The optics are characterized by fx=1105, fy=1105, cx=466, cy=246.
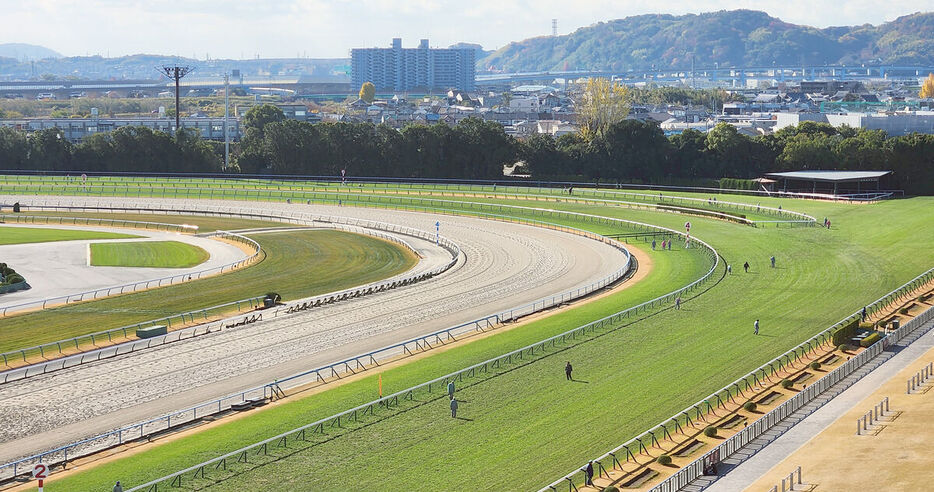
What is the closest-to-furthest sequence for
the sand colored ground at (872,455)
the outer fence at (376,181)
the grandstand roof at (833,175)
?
the sand colored ground at (872,455)
the grandstand roof at (833,175)
the outer fence at (376,181)

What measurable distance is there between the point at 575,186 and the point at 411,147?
1897 cm

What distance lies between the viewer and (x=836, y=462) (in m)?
31.4

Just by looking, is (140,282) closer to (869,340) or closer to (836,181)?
(869,340)

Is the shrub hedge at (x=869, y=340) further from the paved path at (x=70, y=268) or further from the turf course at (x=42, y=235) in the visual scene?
the turf course at (x=42, y=235)

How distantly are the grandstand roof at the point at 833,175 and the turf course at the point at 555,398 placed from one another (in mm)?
34536

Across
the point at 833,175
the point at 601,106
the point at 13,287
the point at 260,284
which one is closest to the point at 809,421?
the point at 260,284

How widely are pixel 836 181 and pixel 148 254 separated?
59553 mm

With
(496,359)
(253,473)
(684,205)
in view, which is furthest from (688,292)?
(684,205)

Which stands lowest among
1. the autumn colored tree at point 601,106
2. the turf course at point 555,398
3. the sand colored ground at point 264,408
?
the sand colored ground at point 264,408

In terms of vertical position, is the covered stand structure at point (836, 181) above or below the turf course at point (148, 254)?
above

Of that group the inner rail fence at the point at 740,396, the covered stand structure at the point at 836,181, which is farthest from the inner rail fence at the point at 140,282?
the covered stand structure at the point at 836,181

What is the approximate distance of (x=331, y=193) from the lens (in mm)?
102812

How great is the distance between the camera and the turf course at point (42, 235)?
74838 mm

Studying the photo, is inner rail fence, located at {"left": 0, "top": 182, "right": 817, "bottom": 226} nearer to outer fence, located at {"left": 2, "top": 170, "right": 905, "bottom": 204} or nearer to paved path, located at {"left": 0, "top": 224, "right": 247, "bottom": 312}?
outer fence, located at {"left": 2, "top": 170, "right": 905, "bottom": 204}
